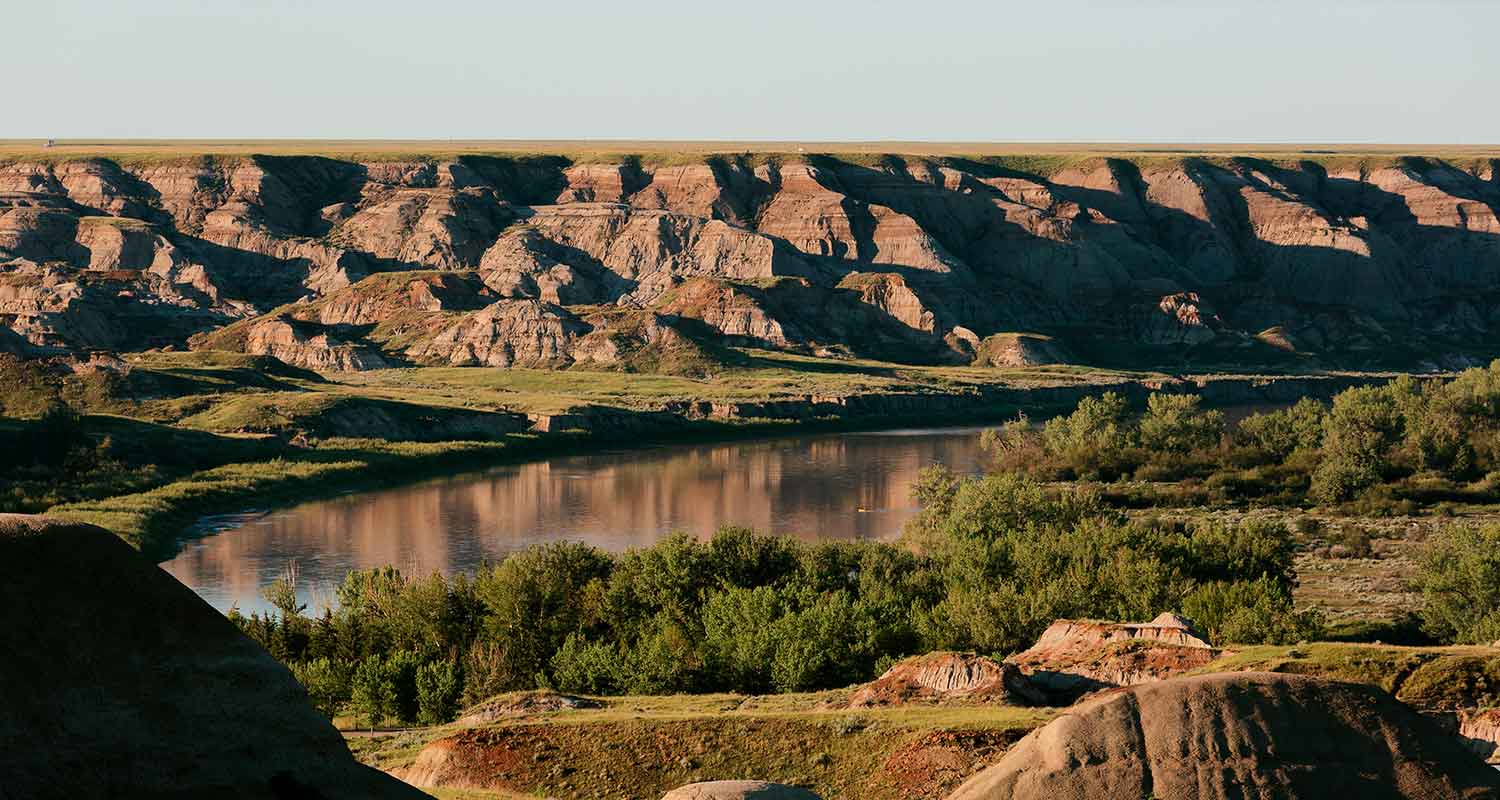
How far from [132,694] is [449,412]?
359 ft

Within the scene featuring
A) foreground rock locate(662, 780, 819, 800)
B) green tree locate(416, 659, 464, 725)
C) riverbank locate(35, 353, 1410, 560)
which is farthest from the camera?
riverbank locate(35, 353, 1410, 560)

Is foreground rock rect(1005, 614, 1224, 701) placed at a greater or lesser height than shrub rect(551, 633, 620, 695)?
greater

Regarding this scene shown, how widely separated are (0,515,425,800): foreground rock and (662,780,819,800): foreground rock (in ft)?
9.96

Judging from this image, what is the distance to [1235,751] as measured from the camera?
16703 mm

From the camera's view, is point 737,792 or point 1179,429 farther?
point 1179,429

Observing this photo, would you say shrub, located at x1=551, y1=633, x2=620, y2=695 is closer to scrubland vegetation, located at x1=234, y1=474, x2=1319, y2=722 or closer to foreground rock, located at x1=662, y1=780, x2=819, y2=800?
Answer: scrubland vegetation, located at x1=234, y1=474, x2=1319, y2=722

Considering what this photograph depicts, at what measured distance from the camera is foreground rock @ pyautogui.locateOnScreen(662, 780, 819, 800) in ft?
59.8

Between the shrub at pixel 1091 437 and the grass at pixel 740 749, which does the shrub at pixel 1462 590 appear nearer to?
the grass at pixel 740 749

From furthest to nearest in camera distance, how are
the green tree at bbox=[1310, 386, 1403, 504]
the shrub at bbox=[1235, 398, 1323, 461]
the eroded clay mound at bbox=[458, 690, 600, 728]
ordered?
1. the shrub at bbox=[1235, 398, 1323, 461]
2. the green tree at bbox=[1310, 386, 1403, 504]
3. the eroded clay mound at bbox=[458, 690, 600, 728]

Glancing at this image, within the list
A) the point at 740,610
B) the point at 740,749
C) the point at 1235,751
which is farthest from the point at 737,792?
the point at 740,610

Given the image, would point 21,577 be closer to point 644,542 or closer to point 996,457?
point 644,542

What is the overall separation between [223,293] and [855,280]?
64711 millimetres

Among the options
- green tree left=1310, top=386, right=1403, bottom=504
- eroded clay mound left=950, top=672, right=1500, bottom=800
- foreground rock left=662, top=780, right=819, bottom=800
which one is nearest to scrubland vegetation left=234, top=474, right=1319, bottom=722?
foreground rock left=662, top=780, right=819, bottom=800

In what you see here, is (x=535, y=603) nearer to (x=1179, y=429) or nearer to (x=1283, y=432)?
(x=1179, y=429)
